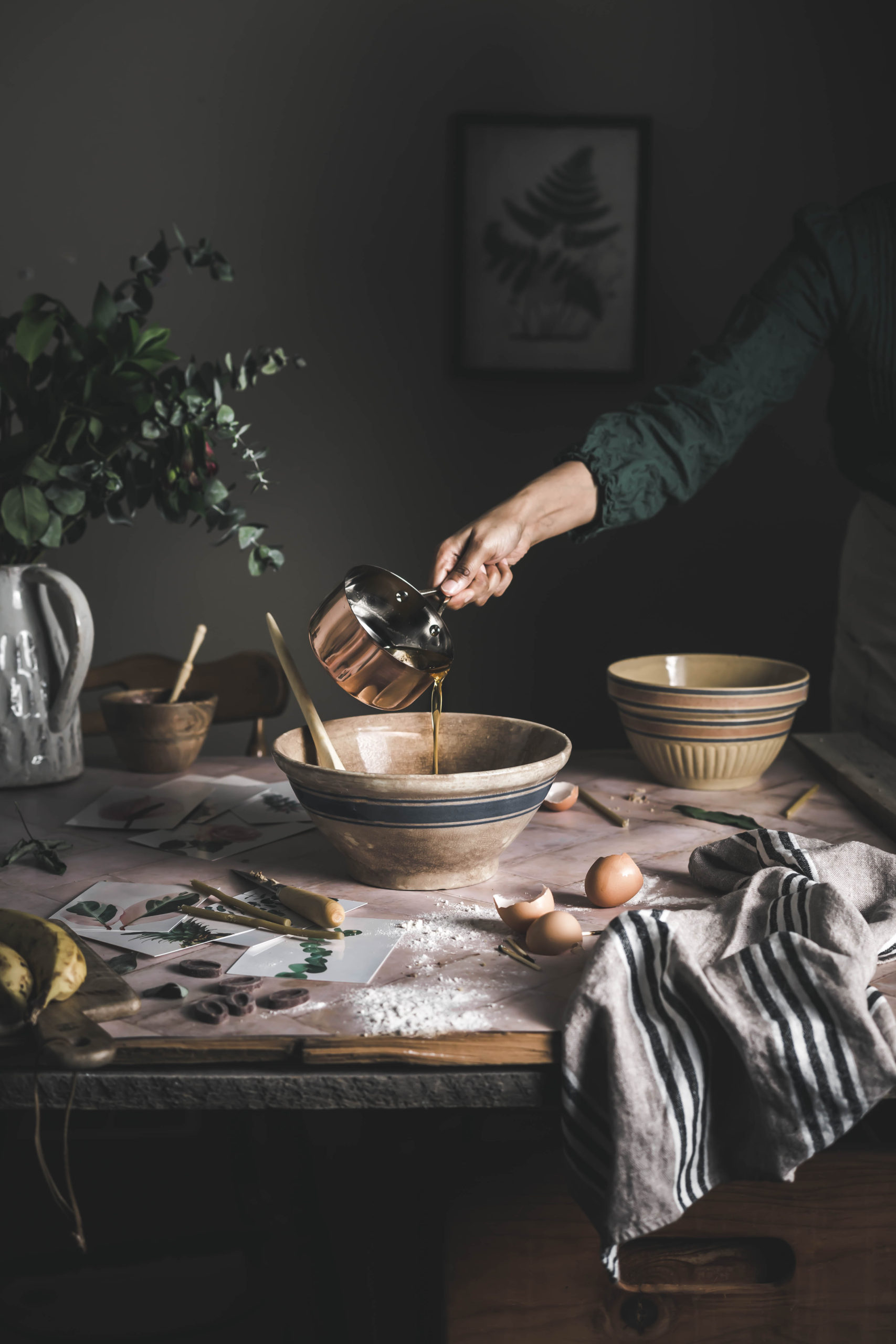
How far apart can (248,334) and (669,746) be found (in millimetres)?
1249

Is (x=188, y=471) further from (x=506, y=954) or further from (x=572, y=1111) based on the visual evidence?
(x=572, y=1111)

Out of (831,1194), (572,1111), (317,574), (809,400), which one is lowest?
(831,1194)

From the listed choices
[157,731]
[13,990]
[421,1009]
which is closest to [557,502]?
[157,731]

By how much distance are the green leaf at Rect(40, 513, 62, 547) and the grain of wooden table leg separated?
89cm

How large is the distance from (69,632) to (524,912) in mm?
747

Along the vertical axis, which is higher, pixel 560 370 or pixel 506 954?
pixel 560 370

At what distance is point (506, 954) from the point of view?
0.83 meters

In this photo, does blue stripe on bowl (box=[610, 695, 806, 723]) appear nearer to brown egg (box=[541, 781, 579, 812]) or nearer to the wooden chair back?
brown egg (box=[541, 781, 579, 812])

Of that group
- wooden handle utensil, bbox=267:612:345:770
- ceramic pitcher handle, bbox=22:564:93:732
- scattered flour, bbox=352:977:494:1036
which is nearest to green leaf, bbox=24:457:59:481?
ceramic pitcher handle, bbox=22:564:93:732

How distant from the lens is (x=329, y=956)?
2.70ft

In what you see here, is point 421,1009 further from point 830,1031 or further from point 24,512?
point 24,512

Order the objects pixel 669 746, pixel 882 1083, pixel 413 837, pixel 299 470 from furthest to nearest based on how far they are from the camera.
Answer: pixel 299 470
pixel 669 746
pixel 413 837
pixel 882 1083

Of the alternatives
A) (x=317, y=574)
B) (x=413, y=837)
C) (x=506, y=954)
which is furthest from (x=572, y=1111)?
(x=317, y=574)

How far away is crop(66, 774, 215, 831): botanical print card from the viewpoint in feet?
3.89
